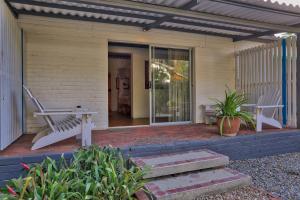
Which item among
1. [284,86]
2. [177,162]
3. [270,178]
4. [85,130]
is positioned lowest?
[270,178]

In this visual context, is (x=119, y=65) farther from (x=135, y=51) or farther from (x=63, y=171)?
(x=63, y=171)

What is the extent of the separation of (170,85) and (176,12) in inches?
93.3

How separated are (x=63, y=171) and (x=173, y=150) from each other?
6.36 feet

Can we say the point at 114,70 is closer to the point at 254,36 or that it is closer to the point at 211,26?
the point at 211,26

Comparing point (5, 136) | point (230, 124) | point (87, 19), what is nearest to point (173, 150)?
point (230, 124)

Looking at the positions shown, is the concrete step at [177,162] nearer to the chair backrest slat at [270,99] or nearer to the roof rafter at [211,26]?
the chair backrest slat at [270,99]

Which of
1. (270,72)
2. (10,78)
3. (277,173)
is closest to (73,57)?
(10,78)

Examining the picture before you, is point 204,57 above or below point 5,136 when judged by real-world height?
above

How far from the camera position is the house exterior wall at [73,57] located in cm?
466

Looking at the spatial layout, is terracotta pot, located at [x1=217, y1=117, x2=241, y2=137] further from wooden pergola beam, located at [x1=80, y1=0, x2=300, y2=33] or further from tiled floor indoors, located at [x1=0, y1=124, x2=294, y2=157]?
wooden pergola beam, located at [x1=80, y1=0, x2=300, y2=33]

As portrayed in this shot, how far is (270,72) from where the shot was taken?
18.5 ft

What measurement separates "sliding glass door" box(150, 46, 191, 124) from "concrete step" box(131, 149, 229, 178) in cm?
247

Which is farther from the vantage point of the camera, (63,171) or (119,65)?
(119,65)

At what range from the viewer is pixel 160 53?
228 inches
